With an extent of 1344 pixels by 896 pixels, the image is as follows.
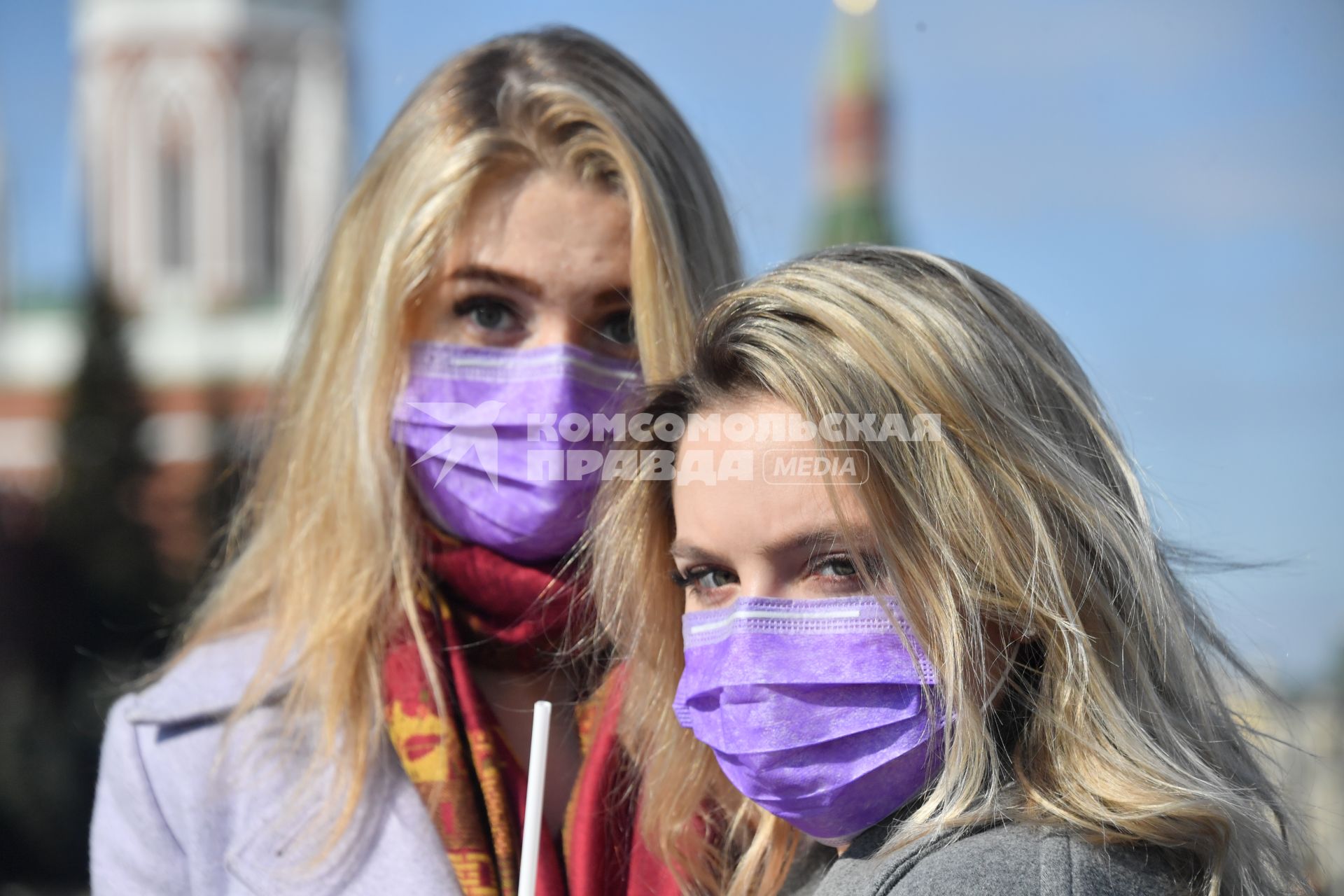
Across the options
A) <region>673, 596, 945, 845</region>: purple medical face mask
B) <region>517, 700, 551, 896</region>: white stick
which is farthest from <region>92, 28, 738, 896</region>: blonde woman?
<region>673, 596, 945, 845</region>: purple medical face mask

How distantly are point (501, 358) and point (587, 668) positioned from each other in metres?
0.61

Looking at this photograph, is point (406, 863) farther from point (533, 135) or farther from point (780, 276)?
point (533, 135)

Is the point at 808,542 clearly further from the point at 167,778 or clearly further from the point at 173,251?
the point at 173,251

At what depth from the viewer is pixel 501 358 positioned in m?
2.46

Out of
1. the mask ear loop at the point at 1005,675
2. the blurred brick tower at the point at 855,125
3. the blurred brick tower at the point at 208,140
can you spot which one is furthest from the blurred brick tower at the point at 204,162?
the mask ear loop at the point at 1005,675

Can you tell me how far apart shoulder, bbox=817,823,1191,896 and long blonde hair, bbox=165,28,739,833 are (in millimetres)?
914

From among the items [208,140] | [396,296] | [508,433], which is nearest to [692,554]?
[508,433]

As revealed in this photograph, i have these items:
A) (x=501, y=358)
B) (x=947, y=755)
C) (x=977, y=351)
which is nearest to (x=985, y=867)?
(x=947, y=755)

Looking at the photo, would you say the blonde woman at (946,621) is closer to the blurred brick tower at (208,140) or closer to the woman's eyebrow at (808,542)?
the woman's eyebrow at (808,542)

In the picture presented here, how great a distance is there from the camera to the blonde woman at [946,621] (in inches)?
69.2

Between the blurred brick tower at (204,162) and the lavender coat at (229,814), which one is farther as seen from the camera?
the blurred brick tower at (204,162)

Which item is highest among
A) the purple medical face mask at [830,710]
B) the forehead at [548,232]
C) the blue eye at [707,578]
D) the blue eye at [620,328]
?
the forehead at [548,232]

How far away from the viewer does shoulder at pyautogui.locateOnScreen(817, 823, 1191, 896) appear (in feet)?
5.46

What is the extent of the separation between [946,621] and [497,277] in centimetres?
111
